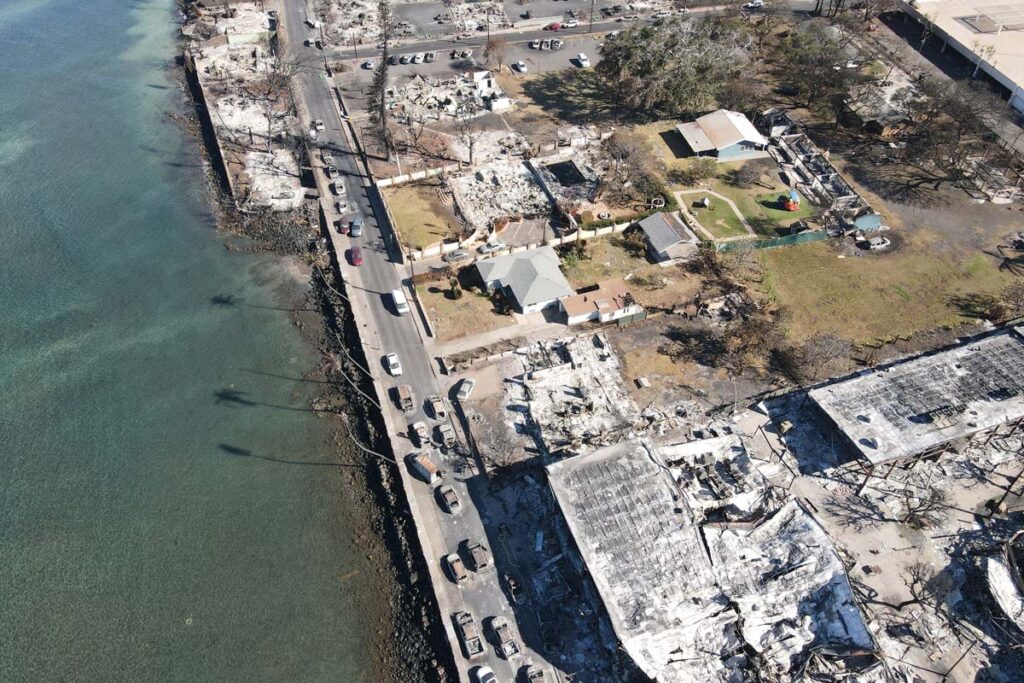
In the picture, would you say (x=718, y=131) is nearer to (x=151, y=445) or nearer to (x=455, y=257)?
(x=455, y=257)

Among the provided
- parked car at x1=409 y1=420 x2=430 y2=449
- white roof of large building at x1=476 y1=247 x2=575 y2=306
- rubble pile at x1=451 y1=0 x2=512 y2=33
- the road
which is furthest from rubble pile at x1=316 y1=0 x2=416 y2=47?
parked car at x1=409 y1=420 x2=430 y2=449

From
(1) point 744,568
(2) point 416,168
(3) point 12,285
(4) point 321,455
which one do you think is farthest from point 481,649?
(3) point 12,285

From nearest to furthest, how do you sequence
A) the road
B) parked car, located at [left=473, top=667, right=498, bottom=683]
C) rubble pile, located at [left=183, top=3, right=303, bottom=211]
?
parked car, located at [left=473, top=667, right=498, bottom=683], the road, rubble pile, located at [left=183, top=3, right=303, bottom=211]

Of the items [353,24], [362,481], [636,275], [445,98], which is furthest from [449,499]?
[353,24]

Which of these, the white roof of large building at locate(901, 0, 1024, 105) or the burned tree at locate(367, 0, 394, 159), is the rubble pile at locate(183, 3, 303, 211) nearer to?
the burned tree at locate(367, 0, 394, 159)

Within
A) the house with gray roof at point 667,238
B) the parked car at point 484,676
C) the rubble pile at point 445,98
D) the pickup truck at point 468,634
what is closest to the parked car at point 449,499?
the pickup truck at point 468,634

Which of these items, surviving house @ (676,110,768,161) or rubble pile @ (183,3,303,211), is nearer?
rubble pile @ (183,3,303,211)
